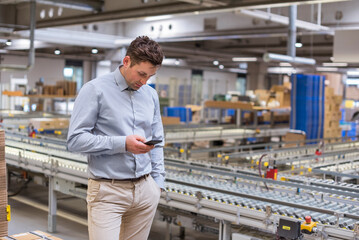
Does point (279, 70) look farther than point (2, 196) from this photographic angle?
Yes

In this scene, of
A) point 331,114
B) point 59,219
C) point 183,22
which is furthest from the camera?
point 183,22

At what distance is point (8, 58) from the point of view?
22.0 meters

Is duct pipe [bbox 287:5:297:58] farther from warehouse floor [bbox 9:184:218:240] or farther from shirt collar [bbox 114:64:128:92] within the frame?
shirt collar [bbox 114:64:128:92]

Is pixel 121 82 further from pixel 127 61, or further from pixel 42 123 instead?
pixel 42 123

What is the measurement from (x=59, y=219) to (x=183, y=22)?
818cm

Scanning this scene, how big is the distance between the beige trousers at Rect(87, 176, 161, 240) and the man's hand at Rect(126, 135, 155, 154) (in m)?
0.20

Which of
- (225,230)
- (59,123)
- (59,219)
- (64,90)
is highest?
(64,90)

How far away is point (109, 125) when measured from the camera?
1988 mm

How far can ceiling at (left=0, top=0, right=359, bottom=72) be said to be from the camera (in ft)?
25.2

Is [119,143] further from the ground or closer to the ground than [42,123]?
further from the ground

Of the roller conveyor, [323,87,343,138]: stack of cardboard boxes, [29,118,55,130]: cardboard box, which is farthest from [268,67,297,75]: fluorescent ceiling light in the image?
the roller conveyor

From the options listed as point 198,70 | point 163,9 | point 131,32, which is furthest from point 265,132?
point 198,70

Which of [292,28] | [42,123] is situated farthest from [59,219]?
[292,28]

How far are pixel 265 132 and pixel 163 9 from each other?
405cm
